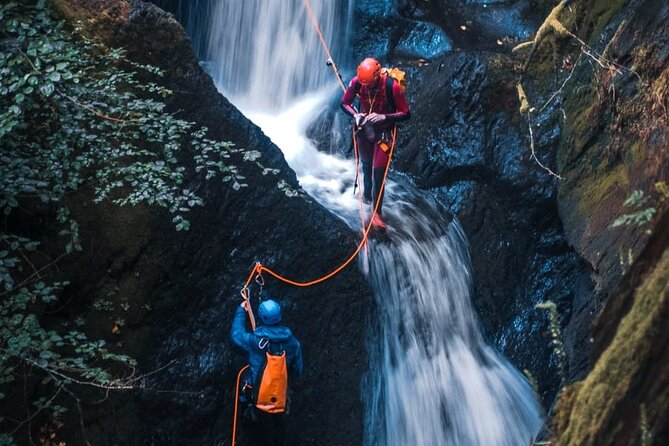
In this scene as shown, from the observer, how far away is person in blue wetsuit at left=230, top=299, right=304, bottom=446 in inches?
202

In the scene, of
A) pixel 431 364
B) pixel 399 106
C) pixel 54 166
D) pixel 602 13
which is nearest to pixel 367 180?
pixel 399 106

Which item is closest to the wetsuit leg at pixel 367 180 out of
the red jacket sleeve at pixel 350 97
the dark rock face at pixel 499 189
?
the red jacket sleeve at pixel 350 97

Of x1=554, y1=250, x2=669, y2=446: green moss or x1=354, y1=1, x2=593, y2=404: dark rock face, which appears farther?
x1=354, y1=1, x2=593, y2=404: dark rock face

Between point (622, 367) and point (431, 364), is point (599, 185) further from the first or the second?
point (622, 367)

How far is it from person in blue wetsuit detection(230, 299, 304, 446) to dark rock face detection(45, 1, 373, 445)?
31 cm

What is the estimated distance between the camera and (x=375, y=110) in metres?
6.86

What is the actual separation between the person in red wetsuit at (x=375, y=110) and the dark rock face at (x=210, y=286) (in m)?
0.80

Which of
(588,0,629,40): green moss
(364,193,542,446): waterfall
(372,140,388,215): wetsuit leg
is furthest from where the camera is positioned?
(588,0,629,40): green moss

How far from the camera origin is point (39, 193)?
466cm

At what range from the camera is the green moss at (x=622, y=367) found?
10.0 feet

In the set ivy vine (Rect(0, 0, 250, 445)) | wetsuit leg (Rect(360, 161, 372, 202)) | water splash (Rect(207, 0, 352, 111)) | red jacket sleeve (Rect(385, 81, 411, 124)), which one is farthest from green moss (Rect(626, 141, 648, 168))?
water splash (Rect(207, 0, 352, 111))

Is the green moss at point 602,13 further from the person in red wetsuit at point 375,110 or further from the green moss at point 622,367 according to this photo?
the green moss at point 622,367

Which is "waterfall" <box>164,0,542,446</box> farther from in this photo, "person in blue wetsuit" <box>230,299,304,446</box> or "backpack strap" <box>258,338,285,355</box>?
"backpack strap" <box>258,338,285,355</box>

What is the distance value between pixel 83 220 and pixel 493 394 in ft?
13.8
